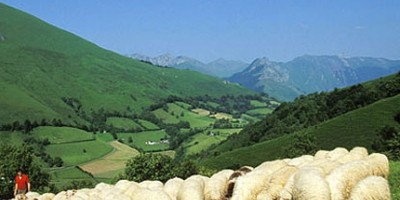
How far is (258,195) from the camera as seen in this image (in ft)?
87.7

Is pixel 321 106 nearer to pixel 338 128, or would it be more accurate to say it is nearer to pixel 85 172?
pixel 338 128

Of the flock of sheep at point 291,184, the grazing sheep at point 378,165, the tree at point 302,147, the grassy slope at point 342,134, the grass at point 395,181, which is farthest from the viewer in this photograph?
the grassy slope at point 342,134

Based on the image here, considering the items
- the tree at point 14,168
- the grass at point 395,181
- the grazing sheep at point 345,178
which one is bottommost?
the tree at point 14,168

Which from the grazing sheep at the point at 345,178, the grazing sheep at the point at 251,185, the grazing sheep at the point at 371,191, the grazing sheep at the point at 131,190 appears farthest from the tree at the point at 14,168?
the grazing sheep at the point at 371,191

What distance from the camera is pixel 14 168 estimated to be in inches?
3573

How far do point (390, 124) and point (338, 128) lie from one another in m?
13.8

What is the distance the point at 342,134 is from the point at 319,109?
5790 centimetres

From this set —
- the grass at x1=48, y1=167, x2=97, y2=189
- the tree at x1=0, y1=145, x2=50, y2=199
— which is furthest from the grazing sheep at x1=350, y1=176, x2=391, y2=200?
the grass at x1=48, y1=167, x2=97, y2=189

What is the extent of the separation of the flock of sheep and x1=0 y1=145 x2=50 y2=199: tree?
56.8 meters

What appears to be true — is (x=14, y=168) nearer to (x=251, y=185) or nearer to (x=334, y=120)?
A: (x=251, y=185)

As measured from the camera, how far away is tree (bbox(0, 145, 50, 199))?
279 feet

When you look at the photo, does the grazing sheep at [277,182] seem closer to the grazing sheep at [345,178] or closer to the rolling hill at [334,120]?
the grazing sheep at [345,178]

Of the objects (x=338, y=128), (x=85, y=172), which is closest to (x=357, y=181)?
(x=338, y=128)

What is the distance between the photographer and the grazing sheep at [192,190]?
2833cm
